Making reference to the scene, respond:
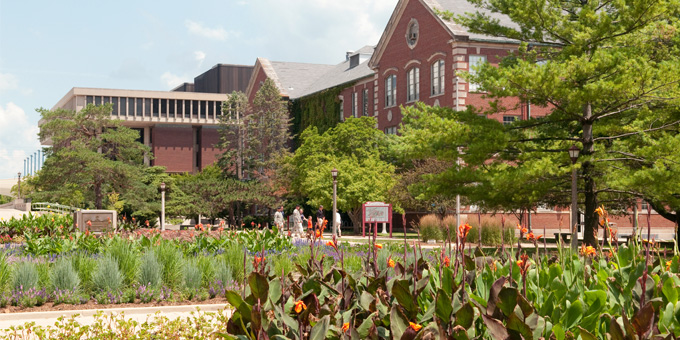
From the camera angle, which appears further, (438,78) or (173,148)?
(173,148)

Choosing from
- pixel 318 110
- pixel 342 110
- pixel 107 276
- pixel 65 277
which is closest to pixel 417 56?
pixel 342 110

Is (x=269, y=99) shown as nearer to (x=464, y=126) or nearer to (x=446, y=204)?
(x=446, y=204)

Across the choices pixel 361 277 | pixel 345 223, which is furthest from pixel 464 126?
pixel 345 223

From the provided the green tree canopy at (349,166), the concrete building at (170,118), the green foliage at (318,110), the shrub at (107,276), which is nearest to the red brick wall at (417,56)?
the green tree canopy at (349,166)

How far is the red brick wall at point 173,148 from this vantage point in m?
99.2

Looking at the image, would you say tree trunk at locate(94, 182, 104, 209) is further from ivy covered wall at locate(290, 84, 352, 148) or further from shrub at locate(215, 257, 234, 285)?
shrub at locate(215, 257, 234, 285)

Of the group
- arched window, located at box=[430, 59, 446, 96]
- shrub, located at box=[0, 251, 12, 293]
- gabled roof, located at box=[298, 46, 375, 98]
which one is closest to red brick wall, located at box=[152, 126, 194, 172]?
gabled roof, located at box=[298, 46, 375, 98]

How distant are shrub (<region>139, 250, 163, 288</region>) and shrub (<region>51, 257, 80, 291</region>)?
1010 millimetres

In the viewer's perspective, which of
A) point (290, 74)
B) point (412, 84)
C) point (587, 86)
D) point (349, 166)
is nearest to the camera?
point (587, 86)

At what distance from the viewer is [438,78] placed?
46.7m

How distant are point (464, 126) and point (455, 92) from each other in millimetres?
22368

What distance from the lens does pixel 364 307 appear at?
4.55m

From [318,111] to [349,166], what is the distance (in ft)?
66.1

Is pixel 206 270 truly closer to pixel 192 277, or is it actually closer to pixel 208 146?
pixel 192 277
